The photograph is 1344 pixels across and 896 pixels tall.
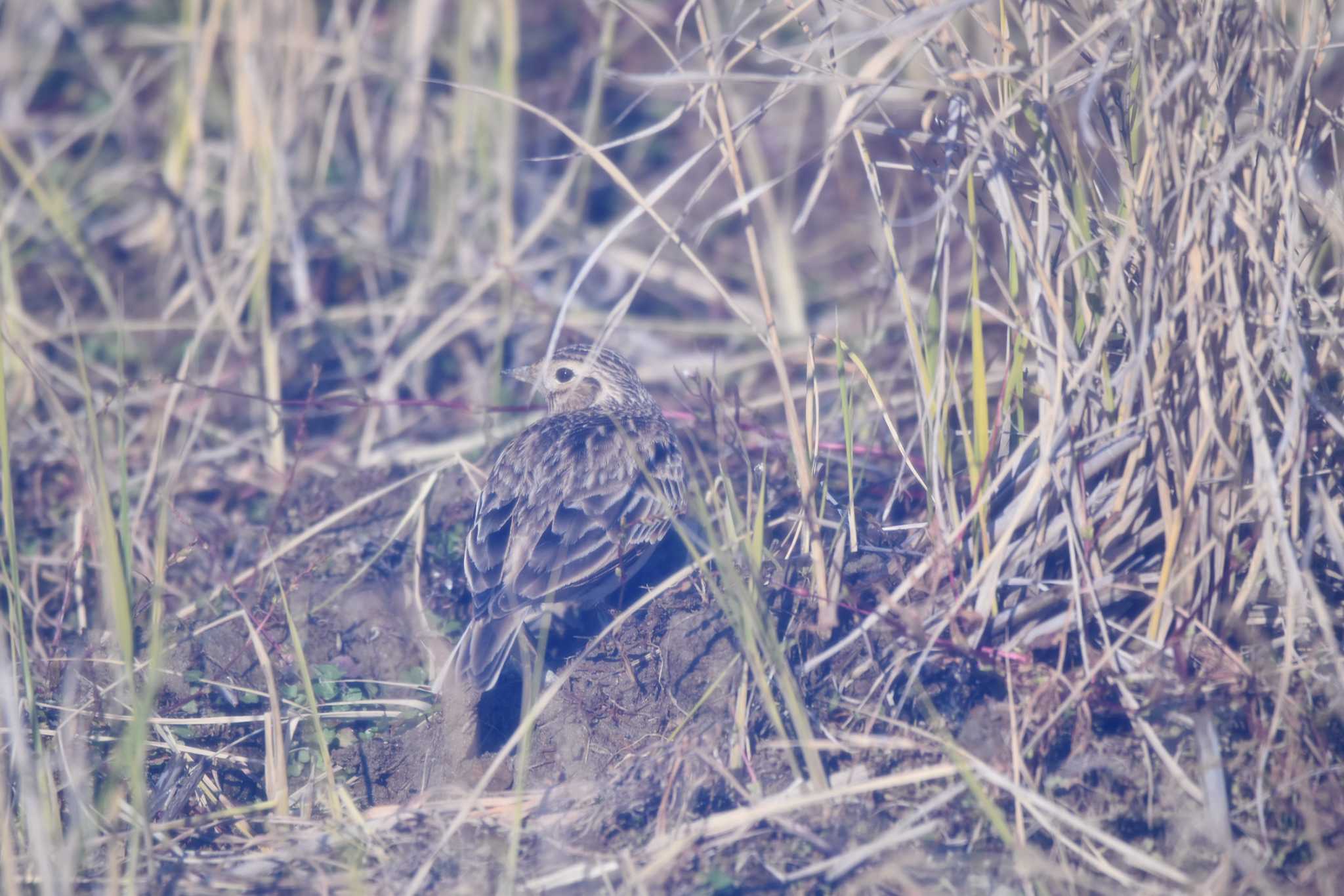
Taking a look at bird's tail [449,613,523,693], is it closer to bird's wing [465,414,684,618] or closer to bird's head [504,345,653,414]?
bird's wing [465,414,684,618]

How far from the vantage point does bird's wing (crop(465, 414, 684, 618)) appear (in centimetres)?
428

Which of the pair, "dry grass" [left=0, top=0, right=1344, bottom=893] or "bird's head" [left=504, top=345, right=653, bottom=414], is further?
"bird's head" [left=504, top=345, right=653, bottom=414]

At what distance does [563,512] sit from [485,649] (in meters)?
0.69

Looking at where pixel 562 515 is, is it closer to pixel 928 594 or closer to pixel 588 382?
pixel 588 382

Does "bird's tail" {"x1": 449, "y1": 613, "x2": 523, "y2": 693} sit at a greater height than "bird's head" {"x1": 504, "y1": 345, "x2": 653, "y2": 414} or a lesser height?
lesser

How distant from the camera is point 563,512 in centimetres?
452

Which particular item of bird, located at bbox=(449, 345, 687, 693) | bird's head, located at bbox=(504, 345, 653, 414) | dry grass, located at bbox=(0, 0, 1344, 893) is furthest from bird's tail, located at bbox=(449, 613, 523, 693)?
bird's head, located at bbox=(504, 345, 653, 414)

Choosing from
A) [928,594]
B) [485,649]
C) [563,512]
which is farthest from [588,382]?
[928,594]

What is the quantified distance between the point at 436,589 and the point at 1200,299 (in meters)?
3.14

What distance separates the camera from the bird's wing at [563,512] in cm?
428

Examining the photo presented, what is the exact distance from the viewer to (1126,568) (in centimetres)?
362

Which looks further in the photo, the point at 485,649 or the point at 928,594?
the point at 485,649

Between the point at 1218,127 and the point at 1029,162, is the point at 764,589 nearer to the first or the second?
the point at 1029,162

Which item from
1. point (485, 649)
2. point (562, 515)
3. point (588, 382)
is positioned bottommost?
point (485, 649)
